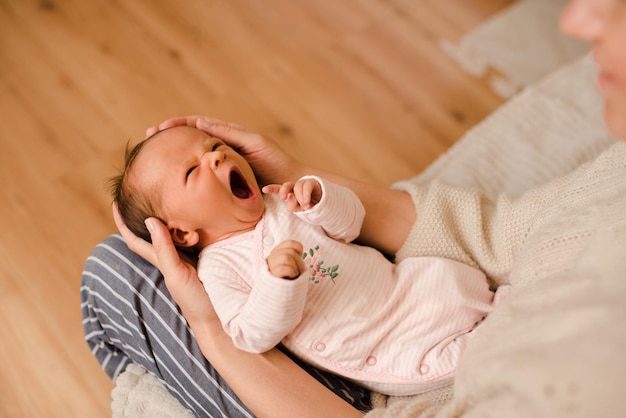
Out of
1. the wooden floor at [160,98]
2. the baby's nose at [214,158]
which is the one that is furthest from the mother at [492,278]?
the wooden floor at [160,98]

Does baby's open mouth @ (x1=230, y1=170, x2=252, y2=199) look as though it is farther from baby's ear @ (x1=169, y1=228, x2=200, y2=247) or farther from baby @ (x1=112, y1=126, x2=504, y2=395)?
baby's ear @ (x1=169, y1=228, x2=200, y2=247)

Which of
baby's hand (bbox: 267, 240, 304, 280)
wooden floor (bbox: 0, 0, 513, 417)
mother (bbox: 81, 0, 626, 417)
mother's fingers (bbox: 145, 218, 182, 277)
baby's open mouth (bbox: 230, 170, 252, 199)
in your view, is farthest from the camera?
wooden floor (bbox: 0, 0, 513, 417)

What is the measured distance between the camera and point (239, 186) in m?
1.12

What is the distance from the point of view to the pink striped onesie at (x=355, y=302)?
0.99m

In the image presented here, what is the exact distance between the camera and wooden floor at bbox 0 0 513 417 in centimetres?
151

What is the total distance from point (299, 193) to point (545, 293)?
46cm

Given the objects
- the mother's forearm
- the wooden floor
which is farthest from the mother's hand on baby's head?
the wooden floor

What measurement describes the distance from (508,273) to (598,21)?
0.61m

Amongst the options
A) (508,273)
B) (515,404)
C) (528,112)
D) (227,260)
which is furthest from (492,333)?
(528,112)

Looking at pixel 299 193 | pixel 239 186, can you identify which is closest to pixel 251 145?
pixel 239 186

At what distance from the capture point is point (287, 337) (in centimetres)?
104

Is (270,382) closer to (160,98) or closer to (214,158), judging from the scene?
(214,158)

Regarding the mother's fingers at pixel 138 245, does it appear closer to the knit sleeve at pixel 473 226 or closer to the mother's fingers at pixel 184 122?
the mother's fingers at pixel 184 122

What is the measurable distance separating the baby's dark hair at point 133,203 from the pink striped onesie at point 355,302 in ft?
0.44
